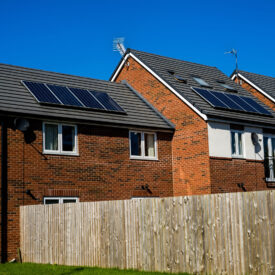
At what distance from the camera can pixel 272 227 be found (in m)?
9.81

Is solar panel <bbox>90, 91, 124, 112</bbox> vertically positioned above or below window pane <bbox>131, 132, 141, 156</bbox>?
above

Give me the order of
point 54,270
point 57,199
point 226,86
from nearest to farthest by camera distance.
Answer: point 54,270, point 57,199, point 226,86

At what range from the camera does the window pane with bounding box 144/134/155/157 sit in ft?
68.9

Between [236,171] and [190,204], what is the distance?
33.9 feet

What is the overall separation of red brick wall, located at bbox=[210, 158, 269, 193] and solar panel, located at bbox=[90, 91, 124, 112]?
4638 mm

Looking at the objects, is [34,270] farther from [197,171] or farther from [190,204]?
[197,171]

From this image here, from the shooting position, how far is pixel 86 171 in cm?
1845

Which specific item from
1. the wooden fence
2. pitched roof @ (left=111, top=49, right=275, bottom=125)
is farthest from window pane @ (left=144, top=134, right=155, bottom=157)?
the wooden fence

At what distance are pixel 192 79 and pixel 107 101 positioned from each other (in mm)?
5857

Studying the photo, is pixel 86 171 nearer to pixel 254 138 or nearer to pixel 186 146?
pixel 186 146

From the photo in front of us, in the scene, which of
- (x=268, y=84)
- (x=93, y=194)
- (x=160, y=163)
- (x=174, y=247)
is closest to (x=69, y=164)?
(x=93, y=194)

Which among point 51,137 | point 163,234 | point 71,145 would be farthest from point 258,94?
point 163,234

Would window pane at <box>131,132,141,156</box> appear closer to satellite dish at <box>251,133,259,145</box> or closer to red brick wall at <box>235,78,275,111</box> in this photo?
satellite dish at <box>251,133,259,145</box>

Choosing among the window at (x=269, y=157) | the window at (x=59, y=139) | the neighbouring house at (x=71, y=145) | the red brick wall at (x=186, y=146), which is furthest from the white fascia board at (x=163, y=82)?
the window at (x=59, y=139)
